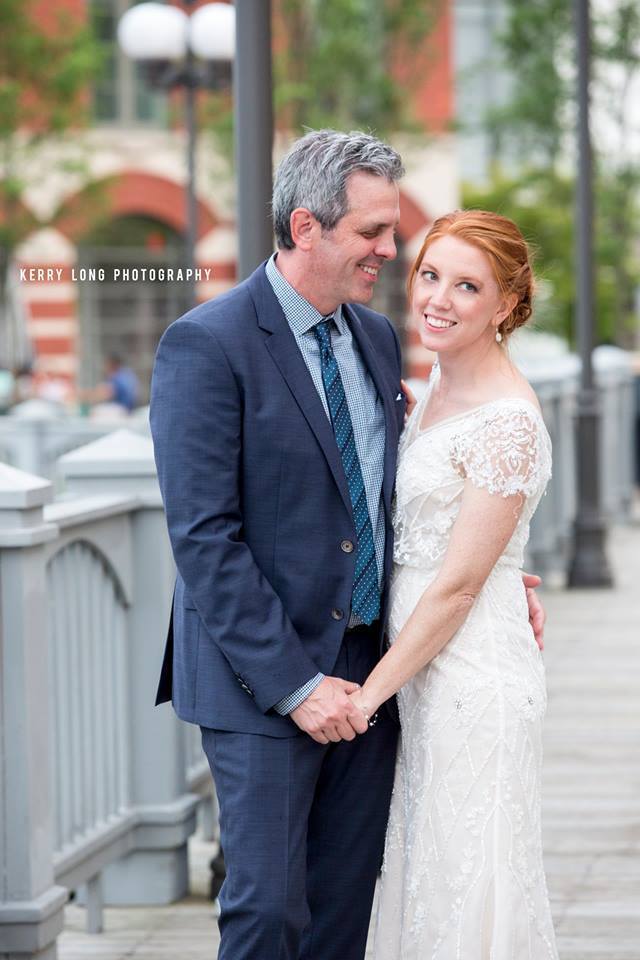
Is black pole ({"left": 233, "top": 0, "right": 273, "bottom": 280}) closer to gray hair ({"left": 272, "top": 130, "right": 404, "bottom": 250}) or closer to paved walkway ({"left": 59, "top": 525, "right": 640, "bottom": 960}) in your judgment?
gray hair ({"left": 272, "top": 130, "right": 404, "bottom": 250})

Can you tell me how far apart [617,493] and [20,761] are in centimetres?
1377

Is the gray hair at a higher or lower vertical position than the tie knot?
higher

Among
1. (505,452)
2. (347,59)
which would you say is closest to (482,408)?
(505,452)

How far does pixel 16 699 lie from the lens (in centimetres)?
422

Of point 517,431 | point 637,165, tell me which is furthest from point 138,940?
point 637,165

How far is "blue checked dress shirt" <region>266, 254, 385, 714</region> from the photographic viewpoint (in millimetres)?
3562

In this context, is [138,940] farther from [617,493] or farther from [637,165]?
[637,165]

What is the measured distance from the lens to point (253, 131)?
5254 millimetres

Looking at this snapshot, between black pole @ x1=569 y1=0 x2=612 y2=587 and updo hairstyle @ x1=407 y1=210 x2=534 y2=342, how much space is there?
9.03 m

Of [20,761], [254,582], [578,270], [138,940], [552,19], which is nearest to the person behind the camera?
[254,582]

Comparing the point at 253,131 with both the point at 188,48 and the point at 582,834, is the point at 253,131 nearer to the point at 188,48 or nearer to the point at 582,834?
the point at 582,834

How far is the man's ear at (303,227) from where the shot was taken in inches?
134

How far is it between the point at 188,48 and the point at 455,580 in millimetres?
11254

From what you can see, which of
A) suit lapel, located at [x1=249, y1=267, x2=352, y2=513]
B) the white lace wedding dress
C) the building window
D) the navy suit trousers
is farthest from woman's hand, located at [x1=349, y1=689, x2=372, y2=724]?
the building window
